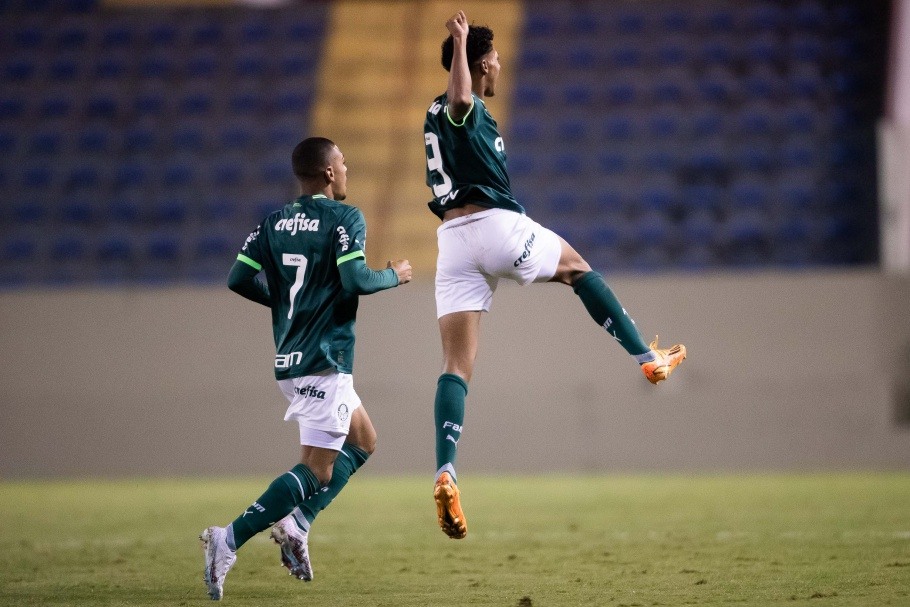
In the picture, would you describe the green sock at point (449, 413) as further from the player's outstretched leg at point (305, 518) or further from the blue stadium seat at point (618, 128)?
the blue stadium seat at point (618, 128)

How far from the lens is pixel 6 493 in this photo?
10219 mm

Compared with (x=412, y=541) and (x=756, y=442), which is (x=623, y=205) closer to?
(x=756, y=442)

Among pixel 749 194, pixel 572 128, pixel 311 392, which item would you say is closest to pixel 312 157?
pixel 311 392

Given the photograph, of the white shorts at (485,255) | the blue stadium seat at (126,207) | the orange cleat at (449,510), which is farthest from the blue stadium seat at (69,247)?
the orange cleat at (449,510)

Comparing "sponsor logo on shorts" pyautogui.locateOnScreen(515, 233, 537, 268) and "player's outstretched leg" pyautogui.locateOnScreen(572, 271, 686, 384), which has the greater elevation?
"sponsor logo on shorts" pyautogui.locateOnScreen(515, 233, 537, 268)

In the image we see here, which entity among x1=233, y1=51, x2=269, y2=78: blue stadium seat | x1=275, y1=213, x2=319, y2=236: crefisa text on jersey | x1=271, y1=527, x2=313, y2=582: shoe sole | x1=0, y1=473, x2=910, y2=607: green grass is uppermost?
x1=233, y1=51, x2=269, y2=78: blue stadium seat

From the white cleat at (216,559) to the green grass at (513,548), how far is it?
0.08m

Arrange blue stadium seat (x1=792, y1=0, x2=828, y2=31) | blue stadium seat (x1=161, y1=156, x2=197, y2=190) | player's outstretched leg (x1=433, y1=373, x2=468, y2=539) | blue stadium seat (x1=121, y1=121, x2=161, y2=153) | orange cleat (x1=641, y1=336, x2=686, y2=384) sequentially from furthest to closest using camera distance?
blue stadium seat (x1=792, y1=0, x2=828, y2=31) → blue stadium seat (x1=121, y1=121, x2=161, y2=153) → blue stadium seat (x1=161, y1=156, x2=197, y2=190) → orange cleat (x1=641, y1=336, x2=686, y2=384) → player's outstretched leg (x1=433, y1=373, x2=468, y2=539)

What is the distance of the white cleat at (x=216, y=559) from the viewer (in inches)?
169

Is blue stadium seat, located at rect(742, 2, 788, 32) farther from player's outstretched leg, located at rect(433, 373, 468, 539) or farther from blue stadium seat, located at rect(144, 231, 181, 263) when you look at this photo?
player's outstretched leg, located at rect(433, 373, 468, 539)

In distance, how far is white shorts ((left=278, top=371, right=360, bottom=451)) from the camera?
4.54m

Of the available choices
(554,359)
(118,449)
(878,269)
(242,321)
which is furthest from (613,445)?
(118,449)

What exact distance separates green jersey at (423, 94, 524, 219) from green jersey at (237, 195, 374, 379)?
39cm

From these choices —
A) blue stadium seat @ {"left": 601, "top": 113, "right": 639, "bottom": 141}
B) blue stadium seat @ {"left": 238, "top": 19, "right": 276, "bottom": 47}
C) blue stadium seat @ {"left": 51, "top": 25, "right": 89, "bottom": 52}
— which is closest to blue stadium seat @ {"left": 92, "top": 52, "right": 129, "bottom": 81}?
blue stadium seat @ {"left": 51, "top": 25, "right": 89, "bottom": 52}
